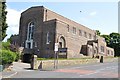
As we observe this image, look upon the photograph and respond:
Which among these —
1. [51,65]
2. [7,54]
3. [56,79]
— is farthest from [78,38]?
[56,79]

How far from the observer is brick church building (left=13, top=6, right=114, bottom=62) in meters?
48.9

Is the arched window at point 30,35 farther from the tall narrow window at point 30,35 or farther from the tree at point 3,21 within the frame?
the tree at point 3,21

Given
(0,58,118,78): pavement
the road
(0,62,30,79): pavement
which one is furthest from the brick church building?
the road

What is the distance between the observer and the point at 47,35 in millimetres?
50406

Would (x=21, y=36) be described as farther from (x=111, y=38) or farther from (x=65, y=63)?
(x=111, y=38)

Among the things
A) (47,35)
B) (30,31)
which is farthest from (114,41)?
(47,35)

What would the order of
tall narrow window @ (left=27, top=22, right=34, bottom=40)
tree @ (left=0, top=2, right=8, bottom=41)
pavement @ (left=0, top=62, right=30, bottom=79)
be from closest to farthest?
pavement @ (left=0, top=62, right=30, bottom=79), tree @ (left=0, top=2, right=8, bottom=41), tall narrow window @ (left=27, top=22, right=34, bottom=40)

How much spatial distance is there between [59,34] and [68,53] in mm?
7669

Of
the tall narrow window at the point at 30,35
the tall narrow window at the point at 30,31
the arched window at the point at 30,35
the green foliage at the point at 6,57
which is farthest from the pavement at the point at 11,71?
the tall narrow window at the point at 30,31

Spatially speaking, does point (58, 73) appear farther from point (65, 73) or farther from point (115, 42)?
point (115, 42)

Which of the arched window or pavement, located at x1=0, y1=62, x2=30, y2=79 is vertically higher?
the arched window

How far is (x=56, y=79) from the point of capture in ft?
56.5

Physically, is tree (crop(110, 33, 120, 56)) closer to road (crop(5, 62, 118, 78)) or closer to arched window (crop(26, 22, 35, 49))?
arched window (crop(26, 22, 35, 49))

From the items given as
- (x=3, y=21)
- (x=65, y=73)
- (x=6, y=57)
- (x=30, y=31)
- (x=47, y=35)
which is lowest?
(x=65, y=73)
